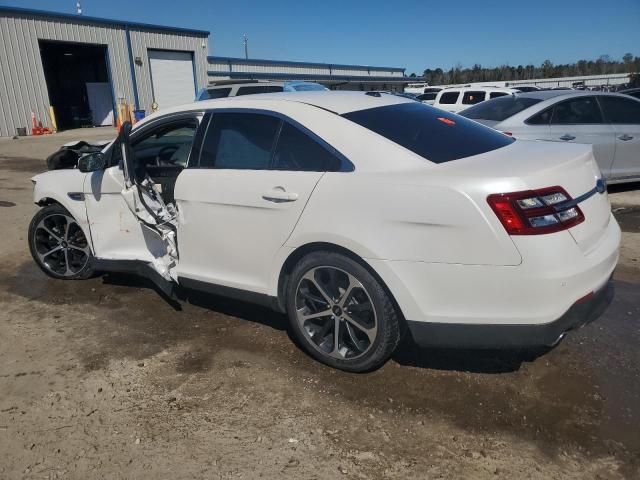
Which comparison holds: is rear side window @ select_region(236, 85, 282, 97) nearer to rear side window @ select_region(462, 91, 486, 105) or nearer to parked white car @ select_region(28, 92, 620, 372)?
rear side window @ select_region(462, 91, 486, 105)

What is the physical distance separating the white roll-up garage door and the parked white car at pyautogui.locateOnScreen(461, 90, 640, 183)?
79.6 ft

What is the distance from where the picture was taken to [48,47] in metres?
27.9

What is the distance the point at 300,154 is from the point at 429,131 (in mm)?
837

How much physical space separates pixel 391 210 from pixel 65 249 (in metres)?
3.49

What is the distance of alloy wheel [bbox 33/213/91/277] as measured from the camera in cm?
466

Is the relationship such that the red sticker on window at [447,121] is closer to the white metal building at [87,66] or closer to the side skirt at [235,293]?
the side skirt at [235,293]

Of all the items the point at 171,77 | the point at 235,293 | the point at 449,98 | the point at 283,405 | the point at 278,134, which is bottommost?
the point at 283,405

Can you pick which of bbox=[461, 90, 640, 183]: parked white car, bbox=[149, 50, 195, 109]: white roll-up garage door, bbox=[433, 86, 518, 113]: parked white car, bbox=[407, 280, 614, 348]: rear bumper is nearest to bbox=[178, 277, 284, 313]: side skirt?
bbox=[407, 280, 614, 348]: rear bumper

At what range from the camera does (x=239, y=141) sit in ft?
11.2

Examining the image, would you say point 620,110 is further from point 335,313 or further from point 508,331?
point 335,313

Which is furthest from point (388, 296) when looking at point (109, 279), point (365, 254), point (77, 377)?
point (109, 279)

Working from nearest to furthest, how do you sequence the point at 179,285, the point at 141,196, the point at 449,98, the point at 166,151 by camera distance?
the point at 141,196 → the point at 179,285 → the point at 166,151 → the point at 449,98

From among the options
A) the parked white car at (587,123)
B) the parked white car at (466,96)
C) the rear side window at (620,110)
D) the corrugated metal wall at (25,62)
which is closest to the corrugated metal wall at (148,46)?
the corrugated metal wall at (25,62)

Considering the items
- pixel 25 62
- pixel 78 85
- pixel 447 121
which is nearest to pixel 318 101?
pixel 447 121
